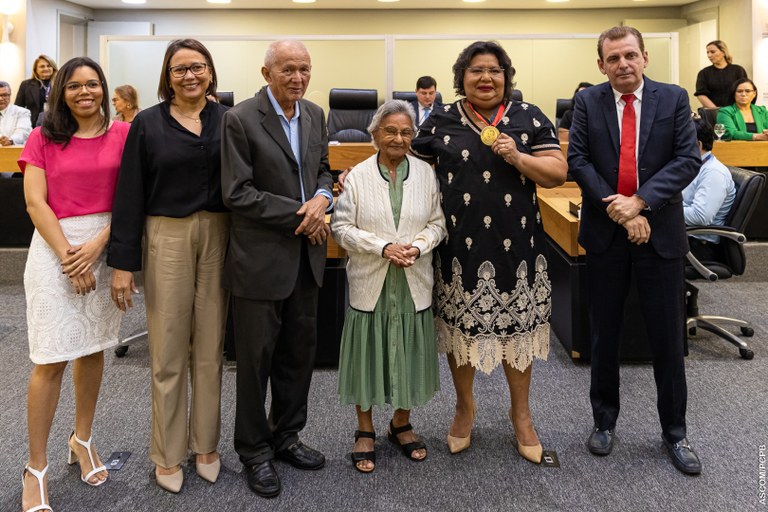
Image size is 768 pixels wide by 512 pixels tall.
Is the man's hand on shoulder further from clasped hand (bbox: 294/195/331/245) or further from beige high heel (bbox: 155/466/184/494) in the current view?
beige high heel (bbox: 155/466/184/494)

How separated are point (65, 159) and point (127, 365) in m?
1.56

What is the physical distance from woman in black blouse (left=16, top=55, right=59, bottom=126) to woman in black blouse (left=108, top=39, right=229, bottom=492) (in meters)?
5.08

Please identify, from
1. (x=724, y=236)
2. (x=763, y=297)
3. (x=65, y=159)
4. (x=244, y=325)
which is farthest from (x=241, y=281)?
(x=763, y=297)

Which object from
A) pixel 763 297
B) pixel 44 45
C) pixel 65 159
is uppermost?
pixel 44 45

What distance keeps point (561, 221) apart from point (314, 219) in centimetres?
177

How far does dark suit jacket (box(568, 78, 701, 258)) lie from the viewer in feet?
6.56

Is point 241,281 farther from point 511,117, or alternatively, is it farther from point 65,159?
point 511,117

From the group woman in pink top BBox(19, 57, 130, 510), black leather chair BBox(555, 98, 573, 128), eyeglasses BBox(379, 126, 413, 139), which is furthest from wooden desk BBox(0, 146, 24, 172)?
black leather chair BBox(555, 98, 573, 128)

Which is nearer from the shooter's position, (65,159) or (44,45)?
(65,159)

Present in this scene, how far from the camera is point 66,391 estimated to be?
279 cm

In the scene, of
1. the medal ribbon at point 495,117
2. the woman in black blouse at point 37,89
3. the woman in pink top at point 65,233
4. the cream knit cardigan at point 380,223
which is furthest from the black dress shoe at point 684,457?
the woman in black blouse at point 37,89

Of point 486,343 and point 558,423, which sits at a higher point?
point 486,343

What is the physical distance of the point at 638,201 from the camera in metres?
2.00

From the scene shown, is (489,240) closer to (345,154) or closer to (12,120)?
(345,154)
